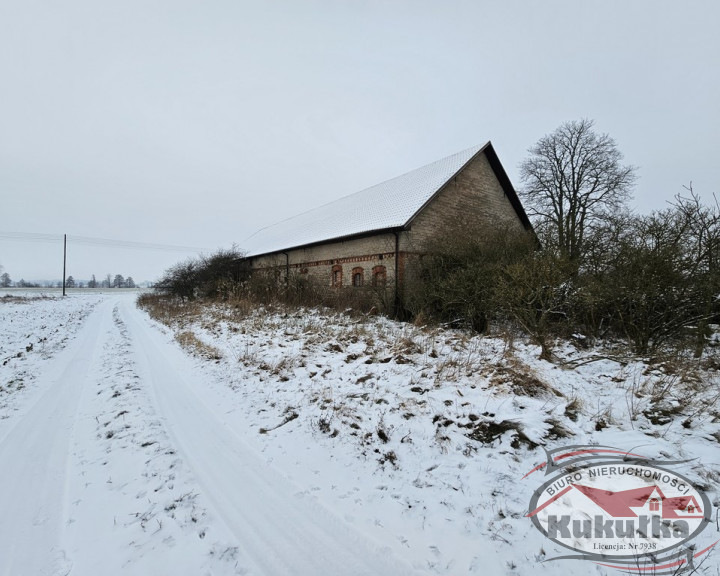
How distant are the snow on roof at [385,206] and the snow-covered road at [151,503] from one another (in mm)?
10681

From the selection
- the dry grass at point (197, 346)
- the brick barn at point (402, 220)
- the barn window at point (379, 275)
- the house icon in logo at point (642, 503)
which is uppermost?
the brick barn at point (402, 220)

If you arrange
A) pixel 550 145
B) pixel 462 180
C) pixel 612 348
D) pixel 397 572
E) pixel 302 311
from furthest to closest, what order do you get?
1. pixel 550 145
2. pixel 462 180
3. pixel 302 311
4. pixel 612 348
5. pixel 397 572

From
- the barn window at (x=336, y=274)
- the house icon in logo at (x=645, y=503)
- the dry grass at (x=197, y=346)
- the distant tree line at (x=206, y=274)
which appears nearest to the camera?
the house icon in logo at (x=645, y=503)

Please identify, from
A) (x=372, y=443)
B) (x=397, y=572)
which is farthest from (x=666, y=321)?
(x=397, y=572)

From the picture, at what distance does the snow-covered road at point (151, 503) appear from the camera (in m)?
2.25

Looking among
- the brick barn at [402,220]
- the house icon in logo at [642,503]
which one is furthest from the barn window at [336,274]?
the house icon in logo at [642,503]

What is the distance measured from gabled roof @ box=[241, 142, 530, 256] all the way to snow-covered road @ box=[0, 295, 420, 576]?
10659 millimetres

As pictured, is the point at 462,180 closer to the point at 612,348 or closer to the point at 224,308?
the point at 612,348

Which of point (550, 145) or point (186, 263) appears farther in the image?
point (186, 263)

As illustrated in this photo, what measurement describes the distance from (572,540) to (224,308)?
1404cm

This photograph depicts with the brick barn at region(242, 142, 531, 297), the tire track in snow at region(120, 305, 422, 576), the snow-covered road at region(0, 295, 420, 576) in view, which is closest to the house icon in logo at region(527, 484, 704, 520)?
the tire track in snow at region(120, 305, 422, 576)

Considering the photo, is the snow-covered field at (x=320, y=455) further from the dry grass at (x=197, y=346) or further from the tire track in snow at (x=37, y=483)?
the dry grass at (x=197, y=346)

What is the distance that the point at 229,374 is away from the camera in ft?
20.9

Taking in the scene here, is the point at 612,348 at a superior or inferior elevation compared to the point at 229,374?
superior
